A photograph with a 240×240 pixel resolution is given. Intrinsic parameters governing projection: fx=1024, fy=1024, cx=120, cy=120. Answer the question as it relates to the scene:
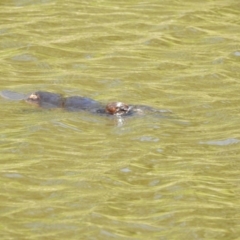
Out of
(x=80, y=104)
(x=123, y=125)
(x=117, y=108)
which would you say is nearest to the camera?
(x=123, y=125)

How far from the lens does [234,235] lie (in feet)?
19.0

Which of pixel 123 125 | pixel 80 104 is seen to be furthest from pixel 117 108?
pixel 80 104

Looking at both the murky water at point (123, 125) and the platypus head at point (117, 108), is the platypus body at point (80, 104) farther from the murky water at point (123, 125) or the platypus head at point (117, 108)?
the murky water at point (123, 125)

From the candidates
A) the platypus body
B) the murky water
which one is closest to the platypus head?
the platypus body

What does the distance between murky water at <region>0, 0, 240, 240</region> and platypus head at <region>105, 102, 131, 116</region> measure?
12 cm

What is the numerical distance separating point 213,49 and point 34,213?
12.4ft

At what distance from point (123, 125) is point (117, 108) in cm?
19

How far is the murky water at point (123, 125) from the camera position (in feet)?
19.6

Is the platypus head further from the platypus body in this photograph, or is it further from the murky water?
the murky water

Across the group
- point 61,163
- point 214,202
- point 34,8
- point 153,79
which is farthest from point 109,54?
point 214,202

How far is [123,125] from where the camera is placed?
24.6ft

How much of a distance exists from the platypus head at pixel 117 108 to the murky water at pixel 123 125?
0.12 metres

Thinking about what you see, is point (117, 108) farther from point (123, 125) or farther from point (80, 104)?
point (80, 104)

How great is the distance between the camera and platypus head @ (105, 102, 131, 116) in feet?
25.0
